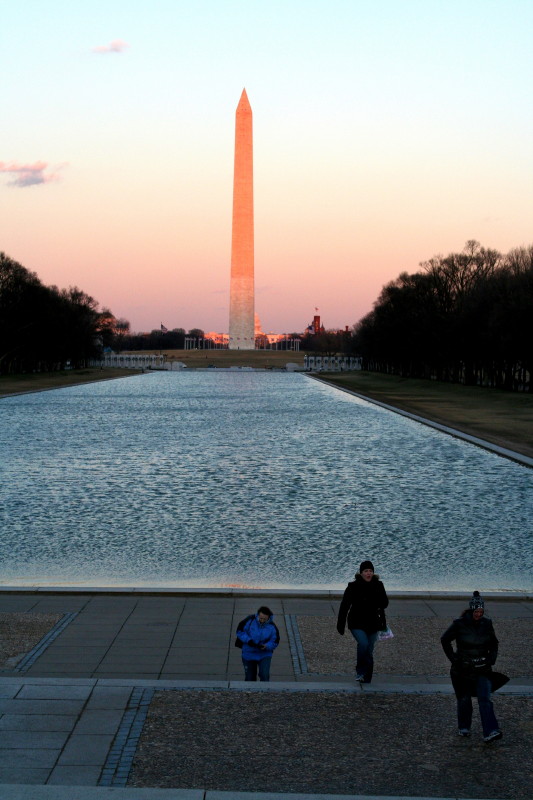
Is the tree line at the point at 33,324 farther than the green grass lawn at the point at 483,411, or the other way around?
the tree line at the point at 33,324

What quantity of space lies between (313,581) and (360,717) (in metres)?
5.96

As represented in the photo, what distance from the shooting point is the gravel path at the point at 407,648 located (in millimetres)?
9461

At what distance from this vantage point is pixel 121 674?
919cm

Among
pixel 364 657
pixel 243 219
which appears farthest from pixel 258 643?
pixel 243 219

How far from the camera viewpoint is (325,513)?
19.0 m

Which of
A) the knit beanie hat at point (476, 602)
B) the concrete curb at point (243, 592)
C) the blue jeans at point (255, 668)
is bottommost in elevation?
the concrete curb at point (243, 592)

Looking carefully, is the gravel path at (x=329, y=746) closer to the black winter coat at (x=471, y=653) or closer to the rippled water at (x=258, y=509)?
the black winter coat at (x=471, y=653)

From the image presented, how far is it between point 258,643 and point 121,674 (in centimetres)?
145

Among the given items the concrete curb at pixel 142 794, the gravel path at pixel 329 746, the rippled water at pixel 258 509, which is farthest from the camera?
the rippled water at pixel 258 509

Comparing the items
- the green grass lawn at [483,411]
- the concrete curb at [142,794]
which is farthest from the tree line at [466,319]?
the concrete curb at [142,794]

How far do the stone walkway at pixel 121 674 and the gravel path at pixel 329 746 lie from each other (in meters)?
0.22

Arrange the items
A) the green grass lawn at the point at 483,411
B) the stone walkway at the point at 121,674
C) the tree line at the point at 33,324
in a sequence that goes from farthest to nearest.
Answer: the tree line at the point at 33,324, the green grass lawn at the point at 483,411, the stone walkway at the point at 121,674

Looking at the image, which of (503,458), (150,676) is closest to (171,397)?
(503,458)

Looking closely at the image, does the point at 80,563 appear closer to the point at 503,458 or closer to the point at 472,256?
the point at 503,458
